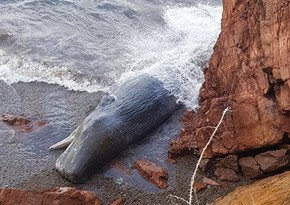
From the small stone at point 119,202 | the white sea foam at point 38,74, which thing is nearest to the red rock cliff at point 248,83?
the small stone at point 119,202

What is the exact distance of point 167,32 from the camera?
1344 cm

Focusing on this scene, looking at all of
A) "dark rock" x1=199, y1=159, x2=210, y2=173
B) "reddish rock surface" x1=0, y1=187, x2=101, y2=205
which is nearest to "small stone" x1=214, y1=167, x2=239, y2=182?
"dark rock" x1=199, y1=159, x2=210, y2=173

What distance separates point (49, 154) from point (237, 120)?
355 cm

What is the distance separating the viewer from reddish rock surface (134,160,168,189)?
284 inches

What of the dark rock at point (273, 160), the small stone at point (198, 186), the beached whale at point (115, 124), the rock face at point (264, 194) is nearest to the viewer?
the rock face at point (264, 194)

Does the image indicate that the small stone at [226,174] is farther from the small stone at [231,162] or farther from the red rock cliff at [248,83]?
the red rock cliff at [248,83]

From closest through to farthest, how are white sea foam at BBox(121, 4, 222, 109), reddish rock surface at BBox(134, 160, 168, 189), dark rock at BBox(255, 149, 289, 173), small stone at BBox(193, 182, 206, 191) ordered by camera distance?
dark rock at BBox(255, 149, 289, 173) < small stone at BBox(193, 182, 206, 191) < reddish rock surface at BBox(134, 160, 168, 189) < white sea foam at BBox(121, 4, 222, 109)

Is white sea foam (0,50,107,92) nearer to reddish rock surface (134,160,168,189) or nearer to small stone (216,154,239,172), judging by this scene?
reddish rock surface (134,160,168,189)

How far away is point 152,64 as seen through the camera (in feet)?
35.4

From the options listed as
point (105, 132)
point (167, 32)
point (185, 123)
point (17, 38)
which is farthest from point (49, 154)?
point (167, 32)

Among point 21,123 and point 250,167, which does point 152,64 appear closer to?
point 21,123

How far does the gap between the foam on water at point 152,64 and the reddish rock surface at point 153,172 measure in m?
1.86

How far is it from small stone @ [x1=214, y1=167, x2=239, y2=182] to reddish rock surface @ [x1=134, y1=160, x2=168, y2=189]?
3.00 feet

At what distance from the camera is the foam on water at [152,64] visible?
959 cm
